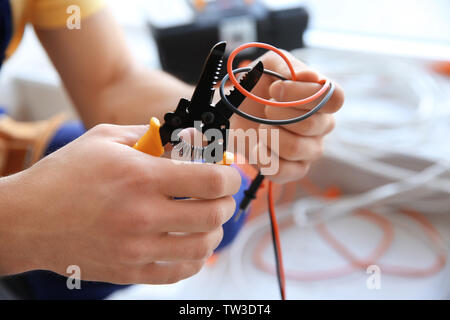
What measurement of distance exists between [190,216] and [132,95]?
38cm

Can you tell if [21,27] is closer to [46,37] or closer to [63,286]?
[46,37]

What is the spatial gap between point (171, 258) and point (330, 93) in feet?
0.65

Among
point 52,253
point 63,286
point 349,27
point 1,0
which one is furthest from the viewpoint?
point 349,27

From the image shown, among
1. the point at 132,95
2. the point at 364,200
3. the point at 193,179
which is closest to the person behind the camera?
the point at 193,179

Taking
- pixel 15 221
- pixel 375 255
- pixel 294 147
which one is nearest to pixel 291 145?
pixel 294 147

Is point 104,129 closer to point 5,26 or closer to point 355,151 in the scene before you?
point 5,26

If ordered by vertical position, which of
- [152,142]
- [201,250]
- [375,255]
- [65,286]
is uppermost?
[152,142]

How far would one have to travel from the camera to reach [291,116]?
382 mm

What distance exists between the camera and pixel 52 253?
342 millimetres

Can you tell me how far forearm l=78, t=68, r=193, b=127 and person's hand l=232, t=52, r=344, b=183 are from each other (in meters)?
0.16

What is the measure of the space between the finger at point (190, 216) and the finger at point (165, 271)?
0.05m

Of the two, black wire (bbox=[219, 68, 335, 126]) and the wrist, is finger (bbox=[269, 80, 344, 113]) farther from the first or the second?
the wrist

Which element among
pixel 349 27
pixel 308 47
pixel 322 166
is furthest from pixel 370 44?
pixel 322 166

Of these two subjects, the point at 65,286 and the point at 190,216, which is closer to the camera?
the point at 190,216
